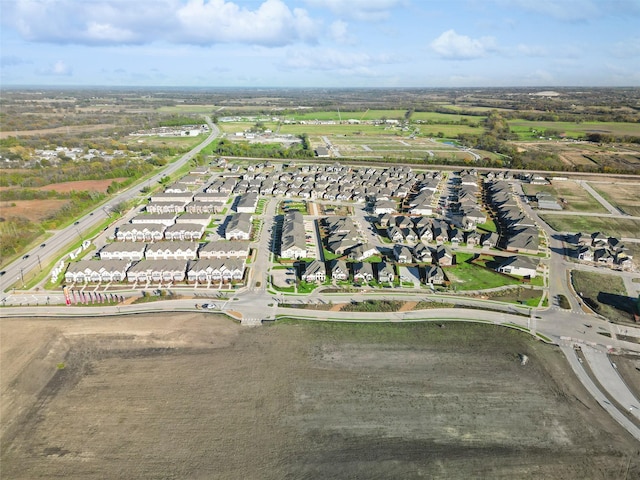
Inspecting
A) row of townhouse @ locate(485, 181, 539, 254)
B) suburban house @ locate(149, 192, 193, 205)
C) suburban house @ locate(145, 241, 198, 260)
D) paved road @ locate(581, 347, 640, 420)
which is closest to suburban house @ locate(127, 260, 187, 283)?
suburban house @ locate(145, 241, 198, 260)

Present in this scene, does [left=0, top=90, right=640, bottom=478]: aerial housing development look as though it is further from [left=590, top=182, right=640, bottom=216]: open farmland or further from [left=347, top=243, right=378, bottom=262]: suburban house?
[left=590, top=182, right=640, bottom=216]: open farmland

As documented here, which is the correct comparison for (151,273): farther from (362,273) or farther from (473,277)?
(473,277)

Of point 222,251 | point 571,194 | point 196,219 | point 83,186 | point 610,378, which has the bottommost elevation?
point 610,378

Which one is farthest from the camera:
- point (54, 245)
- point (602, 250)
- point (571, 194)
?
point (571, 194)

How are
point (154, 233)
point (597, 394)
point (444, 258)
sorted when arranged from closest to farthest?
point (597, 394) < point (444, 258) < point (154, 233)

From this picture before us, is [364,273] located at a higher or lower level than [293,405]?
higher

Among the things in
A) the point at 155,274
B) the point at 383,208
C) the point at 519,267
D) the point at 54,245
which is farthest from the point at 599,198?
the point at 54,245

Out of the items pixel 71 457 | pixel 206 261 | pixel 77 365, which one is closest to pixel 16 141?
pixel 206 261
